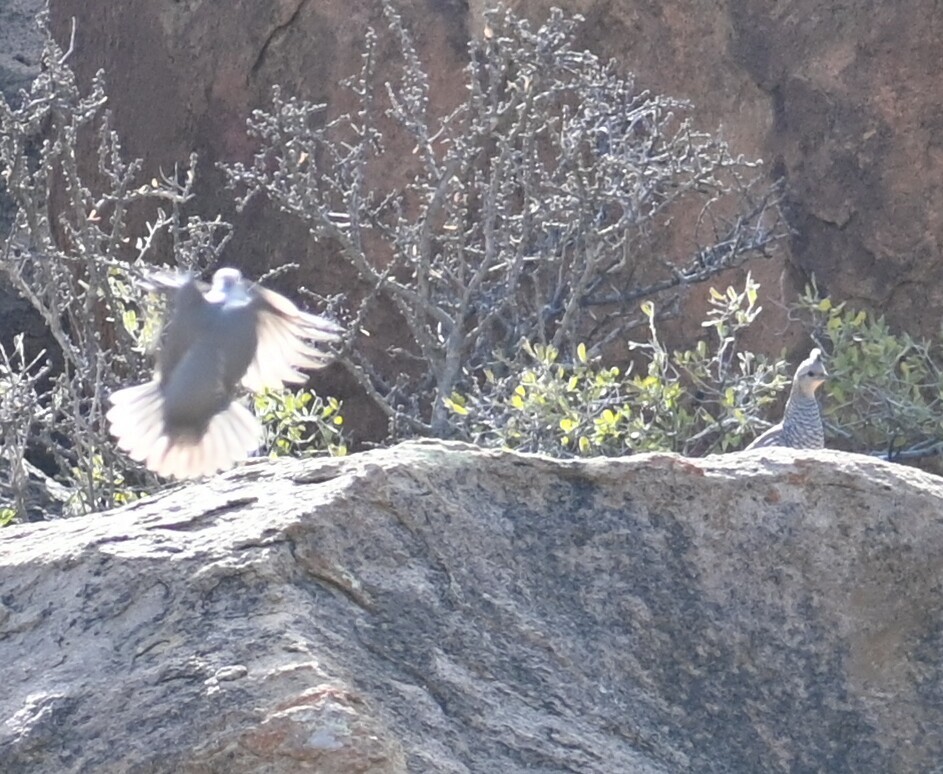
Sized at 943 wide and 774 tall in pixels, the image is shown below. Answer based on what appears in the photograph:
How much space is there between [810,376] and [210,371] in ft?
7.97

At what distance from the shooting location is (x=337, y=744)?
2549 millimetres

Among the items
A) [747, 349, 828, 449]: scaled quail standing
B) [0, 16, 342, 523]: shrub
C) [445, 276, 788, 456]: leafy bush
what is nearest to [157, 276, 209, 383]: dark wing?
[0, 16, 342, 523]: shrub

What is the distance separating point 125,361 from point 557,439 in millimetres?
1679

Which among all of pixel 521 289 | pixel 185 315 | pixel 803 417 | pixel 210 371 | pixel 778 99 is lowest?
pixel 803 417

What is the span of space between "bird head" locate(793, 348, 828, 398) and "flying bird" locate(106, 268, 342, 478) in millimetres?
2059

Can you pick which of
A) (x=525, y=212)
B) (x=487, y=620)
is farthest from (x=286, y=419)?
(x=487, y=620)

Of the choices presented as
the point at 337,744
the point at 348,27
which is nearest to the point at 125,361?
the point at 348,27

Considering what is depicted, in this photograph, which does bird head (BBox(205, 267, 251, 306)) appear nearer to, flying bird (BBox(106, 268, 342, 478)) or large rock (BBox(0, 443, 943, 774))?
flying bird (BBox(106, 268, 342, 478))

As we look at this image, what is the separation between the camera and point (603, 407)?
16.8 feet

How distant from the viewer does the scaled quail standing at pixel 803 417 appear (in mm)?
5559

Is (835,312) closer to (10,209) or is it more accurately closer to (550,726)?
(550,726)

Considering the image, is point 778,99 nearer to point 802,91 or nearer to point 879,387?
point 802,91

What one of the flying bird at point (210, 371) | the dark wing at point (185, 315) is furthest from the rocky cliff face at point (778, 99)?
the dark wing at point (185, 315)

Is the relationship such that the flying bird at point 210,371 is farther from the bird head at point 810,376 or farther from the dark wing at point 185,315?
the bird head at point 810,376
